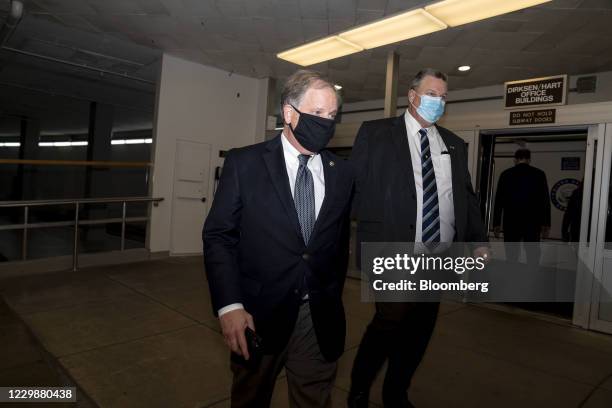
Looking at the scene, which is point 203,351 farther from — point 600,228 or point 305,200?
point 600,228

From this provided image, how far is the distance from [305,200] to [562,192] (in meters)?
7.80

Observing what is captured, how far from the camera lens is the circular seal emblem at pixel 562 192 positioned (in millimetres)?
7184

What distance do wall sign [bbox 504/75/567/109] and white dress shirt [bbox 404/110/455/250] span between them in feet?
9.58

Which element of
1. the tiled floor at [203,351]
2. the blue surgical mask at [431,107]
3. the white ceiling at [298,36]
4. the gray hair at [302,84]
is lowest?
the tiled floor at [203,351]

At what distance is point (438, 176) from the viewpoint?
6.57ft

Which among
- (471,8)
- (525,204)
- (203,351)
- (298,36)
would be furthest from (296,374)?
(298,36)

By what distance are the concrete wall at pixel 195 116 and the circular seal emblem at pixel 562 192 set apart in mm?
5852

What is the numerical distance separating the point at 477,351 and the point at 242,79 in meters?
6.06

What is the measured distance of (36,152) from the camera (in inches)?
585

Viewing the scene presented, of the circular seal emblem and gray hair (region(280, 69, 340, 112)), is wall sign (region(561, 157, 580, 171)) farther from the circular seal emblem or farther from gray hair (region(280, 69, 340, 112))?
gray hair (region(280, 69, 340, 112))

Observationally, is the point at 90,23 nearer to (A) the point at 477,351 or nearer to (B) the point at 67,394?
(B) the point at 67,394

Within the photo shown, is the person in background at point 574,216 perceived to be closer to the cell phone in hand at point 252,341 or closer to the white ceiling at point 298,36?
the white ceiling at point 298,36

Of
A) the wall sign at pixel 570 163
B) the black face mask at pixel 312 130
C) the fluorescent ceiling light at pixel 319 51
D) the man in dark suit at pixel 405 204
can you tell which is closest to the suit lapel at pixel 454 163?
the man in dark suit at pixel 405 204

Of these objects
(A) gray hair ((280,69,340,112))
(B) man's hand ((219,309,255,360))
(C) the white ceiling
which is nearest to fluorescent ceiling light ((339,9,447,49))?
(C) the white ceiling
